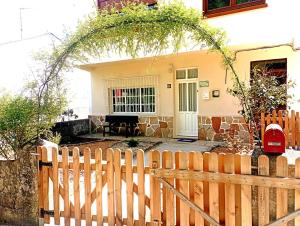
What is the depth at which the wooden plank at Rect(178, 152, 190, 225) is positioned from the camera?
124 inches

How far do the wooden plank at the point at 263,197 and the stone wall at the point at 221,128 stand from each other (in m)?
7.15

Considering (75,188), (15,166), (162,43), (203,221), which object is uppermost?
(162,43)

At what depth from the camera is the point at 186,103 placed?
11367 millimetres

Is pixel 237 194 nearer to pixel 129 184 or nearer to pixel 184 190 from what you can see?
pixel 184 190

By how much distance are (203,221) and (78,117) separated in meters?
11.5

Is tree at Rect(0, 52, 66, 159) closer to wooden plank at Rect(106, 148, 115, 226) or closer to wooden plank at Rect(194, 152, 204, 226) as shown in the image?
wooden plank at Rect(106, 148, 115, 226)

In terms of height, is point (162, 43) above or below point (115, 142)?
above

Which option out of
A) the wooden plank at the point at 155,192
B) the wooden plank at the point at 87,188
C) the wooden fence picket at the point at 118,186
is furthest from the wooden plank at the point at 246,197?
the wooden plank at the point at 87,188

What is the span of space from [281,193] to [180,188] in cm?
111

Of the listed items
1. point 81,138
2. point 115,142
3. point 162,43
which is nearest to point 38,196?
point 162,43

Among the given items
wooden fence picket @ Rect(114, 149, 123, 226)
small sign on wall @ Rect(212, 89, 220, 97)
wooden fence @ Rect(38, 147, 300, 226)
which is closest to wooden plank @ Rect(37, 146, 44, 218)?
wooden fence @ Rect(38, 147, 300, 226)

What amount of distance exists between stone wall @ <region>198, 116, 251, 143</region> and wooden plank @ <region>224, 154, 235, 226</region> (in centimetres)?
713

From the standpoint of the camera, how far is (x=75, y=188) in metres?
3.70

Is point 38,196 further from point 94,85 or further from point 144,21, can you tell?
point 94,85
